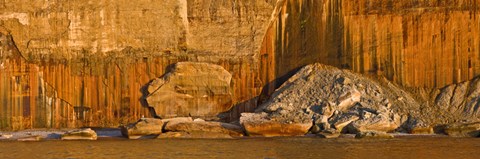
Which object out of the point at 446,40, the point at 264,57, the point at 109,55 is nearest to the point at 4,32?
the point at 109,55

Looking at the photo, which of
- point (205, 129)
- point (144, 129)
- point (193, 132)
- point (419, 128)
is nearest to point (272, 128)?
point (205, 129)

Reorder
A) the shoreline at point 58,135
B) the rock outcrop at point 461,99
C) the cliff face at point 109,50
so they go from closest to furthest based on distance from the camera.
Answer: the shoreline at point 58,135, the rock outcrop at point 461,99, the cliff face at point 109,50

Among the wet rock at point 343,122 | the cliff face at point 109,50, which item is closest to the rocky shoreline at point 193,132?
the wet rock at point 343,122

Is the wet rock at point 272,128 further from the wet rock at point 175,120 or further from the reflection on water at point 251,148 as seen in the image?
the wet rock at point 175,120

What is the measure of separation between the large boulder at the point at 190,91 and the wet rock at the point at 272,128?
9.55 feet

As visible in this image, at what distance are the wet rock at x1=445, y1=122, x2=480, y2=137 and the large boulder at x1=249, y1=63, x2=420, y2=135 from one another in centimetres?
147

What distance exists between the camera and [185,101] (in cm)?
2569

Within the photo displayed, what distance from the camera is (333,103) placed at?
23781mm

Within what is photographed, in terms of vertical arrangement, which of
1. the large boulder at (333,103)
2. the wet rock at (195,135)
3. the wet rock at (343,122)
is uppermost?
the large boulder at (333,103)

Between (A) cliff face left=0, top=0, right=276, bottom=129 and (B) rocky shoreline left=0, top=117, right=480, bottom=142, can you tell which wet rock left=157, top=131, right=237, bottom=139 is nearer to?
(B) rocky shoreline left=0, top=117, right=480, bottom=142

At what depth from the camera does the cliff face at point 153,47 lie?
25.8 metres

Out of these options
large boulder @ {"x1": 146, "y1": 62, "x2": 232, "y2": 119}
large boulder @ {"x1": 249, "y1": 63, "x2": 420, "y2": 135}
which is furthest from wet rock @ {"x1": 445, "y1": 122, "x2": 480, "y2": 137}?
large boulder @ {"x1": 146, "y1": 62, "x2": 232, "y2": 119}

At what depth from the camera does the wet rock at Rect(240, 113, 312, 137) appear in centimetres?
2284

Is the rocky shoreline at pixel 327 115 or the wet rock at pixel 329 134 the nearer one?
the wet rock at pixel 329 134
